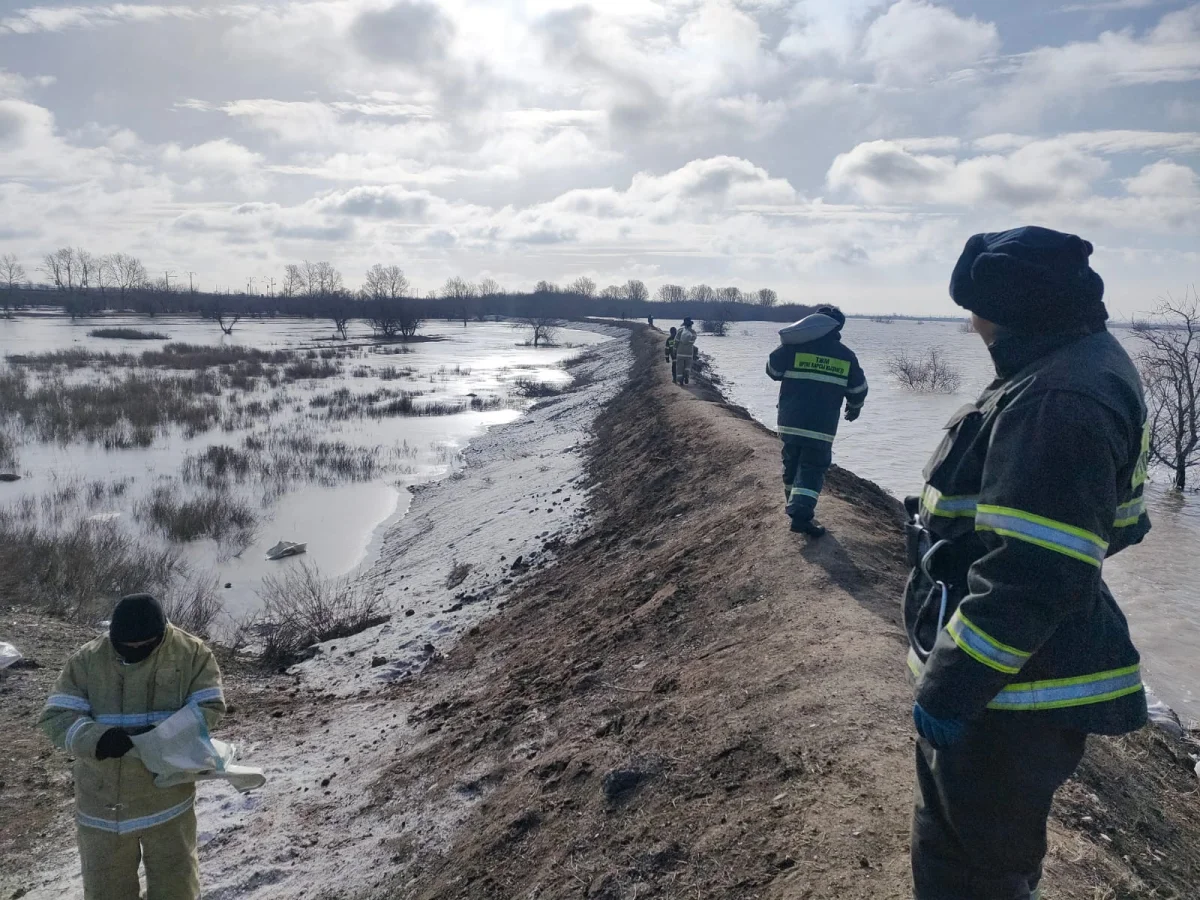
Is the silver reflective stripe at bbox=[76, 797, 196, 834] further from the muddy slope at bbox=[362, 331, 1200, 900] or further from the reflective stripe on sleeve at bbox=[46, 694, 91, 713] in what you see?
the muddy slope at bbox=[362, 331, 1200, 900]

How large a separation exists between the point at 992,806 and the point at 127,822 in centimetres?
328

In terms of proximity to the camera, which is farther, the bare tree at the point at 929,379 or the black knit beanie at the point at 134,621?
the bare tree at the point at 929,379

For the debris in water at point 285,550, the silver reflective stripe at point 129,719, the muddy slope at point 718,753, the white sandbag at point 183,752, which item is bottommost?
the debris in water at point 285,550

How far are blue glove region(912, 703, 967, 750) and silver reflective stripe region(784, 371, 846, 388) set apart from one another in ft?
14.9

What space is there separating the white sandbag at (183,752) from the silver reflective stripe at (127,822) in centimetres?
16

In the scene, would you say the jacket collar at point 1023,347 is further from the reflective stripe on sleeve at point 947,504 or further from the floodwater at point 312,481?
the floodwater at point 312,481

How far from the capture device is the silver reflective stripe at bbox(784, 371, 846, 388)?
626cm

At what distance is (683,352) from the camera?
21.2m

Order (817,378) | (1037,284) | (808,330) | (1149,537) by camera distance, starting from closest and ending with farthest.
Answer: (1037,284), (808,330), (817,378), (1149,537)

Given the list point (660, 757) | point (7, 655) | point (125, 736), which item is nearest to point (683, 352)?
point (7, 655)

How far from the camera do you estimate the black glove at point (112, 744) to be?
3146 mm

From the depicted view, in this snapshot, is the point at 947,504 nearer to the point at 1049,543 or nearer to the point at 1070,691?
the point at 1049,543

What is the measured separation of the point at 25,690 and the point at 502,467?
1230 centimetres

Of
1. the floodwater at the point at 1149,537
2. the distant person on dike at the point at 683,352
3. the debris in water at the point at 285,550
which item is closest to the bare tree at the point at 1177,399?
the floodwater at the point at 1149,537
